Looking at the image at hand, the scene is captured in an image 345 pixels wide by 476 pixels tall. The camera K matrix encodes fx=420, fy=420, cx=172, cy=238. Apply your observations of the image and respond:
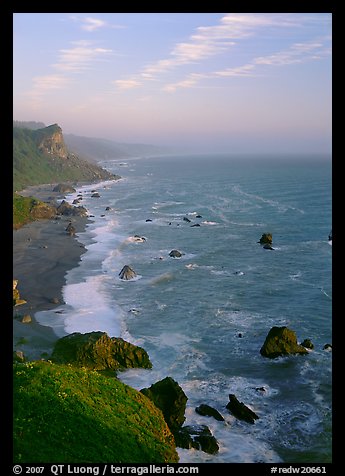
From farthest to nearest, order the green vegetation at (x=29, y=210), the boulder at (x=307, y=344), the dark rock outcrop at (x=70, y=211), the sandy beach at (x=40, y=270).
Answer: the dark rock outcrop at (x=70, y=211) → the green vegetation at (x=29, y=210) → the boulder at (x=307, y=344) → the sandy beach at (x=40, y=270)

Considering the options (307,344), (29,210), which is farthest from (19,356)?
(29,210)

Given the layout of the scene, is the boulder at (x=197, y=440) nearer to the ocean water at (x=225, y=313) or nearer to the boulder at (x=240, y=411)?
the ocean water at (x=225, y=313)

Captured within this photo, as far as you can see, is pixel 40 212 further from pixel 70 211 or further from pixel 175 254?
pixel 175 254

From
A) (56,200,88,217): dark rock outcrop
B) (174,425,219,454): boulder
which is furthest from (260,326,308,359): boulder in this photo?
(56,200,88,217): dark rock outcrop

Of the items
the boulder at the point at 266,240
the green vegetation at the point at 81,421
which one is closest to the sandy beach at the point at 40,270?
the green vegetation at the point at 81,421

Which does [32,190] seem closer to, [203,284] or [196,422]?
[203,284]

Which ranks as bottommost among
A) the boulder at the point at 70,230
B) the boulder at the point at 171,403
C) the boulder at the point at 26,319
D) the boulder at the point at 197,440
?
the boulder at the point at 197,440

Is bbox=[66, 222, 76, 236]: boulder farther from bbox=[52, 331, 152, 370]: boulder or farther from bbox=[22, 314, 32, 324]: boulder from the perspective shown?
bbox=[52, 331, 152, 370]: boulder

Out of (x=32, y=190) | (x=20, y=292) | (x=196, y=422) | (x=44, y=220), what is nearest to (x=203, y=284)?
(x=20, y=292)
